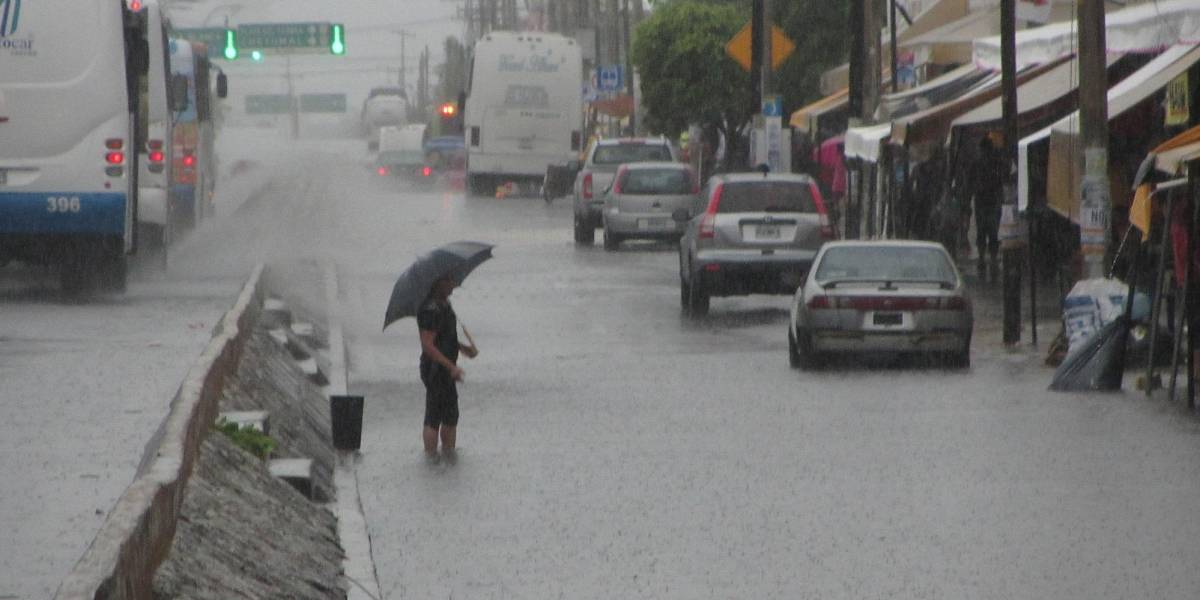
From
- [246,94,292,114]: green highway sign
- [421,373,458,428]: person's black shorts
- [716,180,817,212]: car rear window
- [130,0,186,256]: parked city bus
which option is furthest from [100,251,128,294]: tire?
[246,94,292,114]: green highway sign

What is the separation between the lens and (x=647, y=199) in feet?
128

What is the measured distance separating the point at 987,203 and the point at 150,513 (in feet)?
79.6

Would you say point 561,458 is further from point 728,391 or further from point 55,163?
point 55,163

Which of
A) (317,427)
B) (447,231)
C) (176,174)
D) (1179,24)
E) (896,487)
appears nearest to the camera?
(896,487)

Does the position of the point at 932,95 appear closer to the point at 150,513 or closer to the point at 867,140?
the point at 867,140

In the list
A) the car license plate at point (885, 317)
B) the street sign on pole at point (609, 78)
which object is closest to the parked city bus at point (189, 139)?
the car license plate at point (885, 317)

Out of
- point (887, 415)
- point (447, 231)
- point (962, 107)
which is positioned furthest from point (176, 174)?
point (887, 415)

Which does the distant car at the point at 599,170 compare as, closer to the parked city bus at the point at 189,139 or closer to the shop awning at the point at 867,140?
the parked city bus at the point at 189,139

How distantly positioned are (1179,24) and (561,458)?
7.94 m

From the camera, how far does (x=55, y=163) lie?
22906 mm

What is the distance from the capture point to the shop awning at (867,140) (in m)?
30.4

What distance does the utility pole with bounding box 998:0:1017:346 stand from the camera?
69.5 feet

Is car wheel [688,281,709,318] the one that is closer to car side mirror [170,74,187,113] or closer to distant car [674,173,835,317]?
distant car [674,173,835,317]

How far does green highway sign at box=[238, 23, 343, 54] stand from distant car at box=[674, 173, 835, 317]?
246 feet
